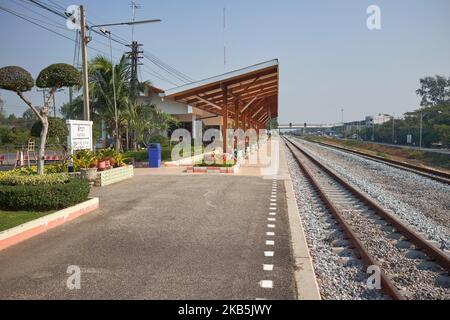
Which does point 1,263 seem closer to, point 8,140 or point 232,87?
point 232,87

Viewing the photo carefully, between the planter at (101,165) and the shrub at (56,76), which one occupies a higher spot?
the shrub at (56,76)

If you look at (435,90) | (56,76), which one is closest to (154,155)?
(56,76)

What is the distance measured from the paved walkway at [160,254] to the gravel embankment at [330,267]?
19.2 inches

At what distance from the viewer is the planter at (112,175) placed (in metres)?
13.4

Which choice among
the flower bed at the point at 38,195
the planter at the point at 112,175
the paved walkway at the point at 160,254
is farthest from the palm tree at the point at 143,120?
the flower bed at the point at 38,195

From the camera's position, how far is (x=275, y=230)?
24.6ft

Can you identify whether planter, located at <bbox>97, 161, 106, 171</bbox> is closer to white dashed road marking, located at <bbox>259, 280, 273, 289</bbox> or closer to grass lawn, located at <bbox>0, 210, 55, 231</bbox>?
grass lawn, located at <bbox>0, 210, 55, 231</bbox>

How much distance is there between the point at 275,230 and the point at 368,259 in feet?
7.07

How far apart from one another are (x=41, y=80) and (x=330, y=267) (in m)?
8.65

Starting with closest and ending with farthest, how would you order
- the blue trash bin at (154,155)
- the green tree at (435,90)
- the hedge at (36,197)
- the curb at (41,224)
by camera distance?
1. the curb at (41,224)
2. the hedge at (36,197)
3. the blue trash bin at (154,155)
4. the green tree at (435,90)

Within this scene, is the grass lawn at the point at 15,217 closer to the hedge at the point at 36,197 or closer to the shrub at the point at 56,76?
the hedge at the point at 36,197

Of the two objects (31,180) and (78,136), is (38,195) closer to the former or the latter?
(31,180)

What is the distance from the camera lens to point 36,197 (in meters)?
8.15
